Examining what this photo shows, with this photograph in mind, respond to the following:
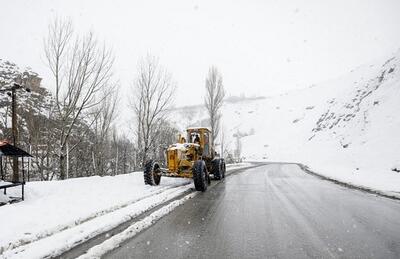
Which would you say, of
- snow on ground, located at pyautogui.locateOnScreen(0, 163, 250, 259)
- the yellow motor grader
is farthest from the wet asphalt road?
the yellow motor grader

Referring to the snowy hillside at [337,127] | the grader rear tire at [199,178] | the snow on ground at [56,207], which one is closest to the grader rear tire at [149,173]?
the snow on ground at [56,207]

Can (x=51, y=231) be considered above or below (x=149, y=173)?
below

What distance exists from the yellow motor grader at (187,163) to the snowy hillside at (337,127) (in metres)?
6.90

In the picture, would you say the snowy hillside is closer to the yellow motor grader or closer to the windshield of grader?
the yellow motor grader

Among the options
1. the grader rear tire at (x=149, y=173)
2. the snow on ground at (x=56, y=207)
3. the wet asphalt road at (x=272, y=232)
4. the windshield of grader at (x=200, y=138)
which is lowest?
the wet asphalt road at (x=272, y=232)

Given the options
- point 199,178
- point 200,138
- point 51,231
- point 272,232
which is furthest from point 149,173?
point 272,232

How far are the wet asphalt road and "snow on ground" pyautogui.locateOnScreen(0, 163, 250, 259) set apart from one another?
34.0 inches

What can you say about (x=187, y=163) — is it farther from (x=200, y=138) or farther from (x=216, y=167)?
(x=216, y=167)

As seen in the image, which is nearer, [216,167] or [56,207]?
[56,207]

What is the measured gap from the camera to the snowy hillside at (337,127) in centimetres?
2428

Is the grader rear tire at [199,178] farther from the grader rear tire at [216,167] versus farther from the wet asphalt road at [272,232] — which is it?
the grader rear tire at [216,167]

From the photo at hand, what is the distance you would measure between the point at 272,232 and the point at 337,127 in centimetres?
5287

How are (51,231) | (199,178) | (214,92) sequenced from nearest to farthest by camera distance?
1. (51,231)
2. (199,178)
3. (214,92)

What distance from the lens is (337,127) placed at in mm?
52125
